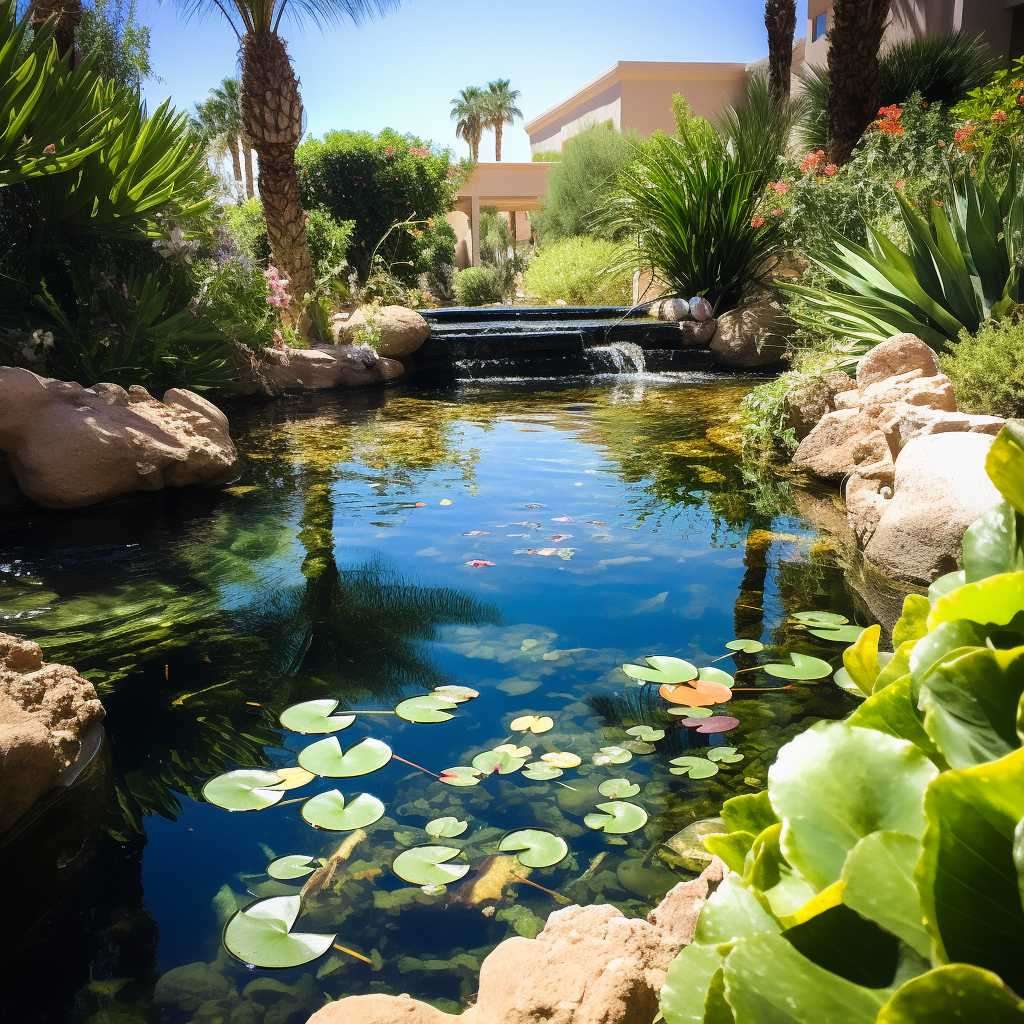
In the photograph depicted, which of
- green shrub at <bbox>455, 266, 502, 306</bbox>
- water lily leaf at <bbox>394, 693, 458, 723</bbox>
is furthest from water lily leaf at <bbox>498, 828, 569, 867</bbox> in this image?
green shrub at <bbox>455, 266, 502, 306</bbox>

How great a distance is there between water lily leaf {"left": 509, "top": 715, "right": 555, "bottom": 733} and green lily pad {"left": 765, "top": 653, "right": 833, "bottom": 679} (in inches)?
32.1

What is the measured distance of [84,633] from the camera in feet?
10.6

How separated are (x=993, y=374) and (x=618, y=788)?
3922mm

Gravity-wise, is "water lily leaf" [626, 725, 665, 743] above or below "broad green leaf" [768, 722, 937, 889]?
below

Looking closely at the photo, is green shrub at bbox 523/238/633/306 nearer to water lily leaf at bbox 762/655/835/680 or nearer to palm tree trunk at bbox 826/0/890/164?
palm tree trunk at bbox 826/0/890/164

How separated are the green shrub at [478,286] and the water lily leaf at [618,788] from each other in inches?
854

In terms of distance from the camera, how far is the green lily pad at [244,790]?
2.13 m

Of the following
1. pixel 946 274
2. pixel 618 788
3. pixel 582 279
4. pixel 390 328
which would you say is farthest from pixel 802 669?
pixel 582 279

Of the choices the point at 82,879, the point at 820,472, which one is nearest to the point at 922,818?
the point at 82,879

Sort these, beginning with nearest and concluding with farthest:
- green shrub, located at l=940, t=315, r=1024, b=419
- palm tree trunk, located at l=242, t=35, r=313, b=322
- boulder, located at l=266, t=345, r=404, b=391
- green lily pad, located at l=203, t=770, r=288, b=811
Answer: green lily pad, located at l=203, t=770, r=288, b=811
green shrub, located at l=940, t=315, r=1024, b=419
boulder, located at l=266, t=345, r=404, b=391
palm tree trunk, located at l=242, t=35, r=313, b=322

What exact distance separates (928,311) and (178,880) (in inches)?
241

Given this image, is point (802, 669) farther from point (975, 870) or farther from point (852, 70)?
point (852, 70)

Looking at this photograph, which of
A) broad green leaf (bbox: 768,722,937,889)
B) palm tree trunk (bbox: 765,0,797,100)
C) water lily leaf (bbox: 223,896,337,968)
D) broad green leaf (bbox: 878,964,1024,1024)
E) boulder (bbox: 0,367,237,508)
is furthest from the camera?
palm tree trunk (bbox: 765,0,797,100)

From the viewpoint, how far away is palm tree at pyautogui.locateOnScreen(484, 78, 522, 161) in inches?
1676
